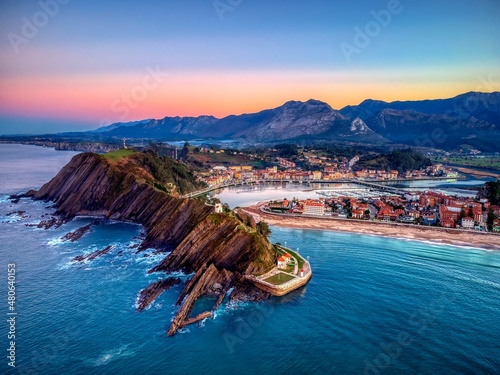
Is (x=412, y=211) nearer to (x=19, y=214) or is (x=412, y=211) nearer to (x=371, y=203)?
(x=371, y=203)

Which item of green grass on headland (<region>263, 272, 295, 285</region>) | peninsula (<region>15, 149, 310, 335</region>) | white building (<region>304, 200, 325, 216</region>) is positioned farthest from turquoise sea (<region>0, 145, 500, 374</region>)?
white building (<region>304, 200, 325, 216</region>)

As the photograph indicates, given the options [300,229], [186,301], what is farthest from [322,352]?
[300,229]

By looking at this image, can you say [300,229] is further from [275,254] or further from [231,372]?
[231,372]

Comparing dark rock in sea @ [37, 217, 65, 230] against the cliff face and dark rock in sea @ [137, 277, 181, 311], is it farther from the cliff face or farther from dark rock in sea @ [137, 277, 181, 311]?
dark rock in sea @ [137, 277, 181, 311]

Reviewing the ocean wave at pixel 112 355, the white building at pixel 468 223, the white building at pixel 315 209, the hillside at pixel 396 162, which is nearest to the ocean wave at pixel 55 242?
the ocean wave at pixel 112 355

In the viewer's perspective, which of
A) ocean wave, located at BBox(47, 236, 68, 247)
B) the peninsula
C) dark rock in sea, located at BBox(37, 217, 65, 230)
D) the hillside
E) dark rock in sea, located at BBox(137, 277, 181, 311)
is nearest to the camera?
dark rock in sea, located at BBox(137, 277, 181, 311)

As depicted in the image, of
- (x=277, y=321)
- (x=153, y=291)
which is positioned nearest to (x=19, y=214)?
(x=153, y=291)
